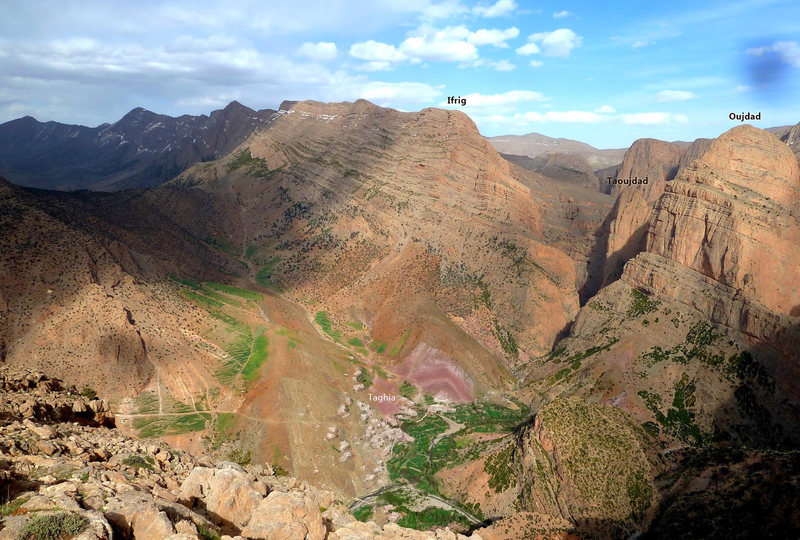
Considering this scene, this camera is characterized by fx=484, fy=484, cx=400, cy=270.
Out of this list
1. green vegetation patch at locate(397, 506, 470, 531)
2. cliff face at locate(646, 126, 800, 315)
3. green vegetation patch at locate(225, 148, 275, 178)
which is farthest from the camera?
green vegetation patch at locate(225, 148, 275, 178)

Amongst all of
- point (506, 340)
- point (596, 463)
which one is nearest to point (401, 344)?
point (506, 340)

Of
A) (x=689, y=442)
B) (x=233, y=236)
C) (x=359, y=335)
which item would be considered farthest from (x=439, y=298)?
(x=233, y=236)

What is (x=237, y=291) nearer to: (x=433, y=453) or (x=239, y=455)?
(x=239, y=455)

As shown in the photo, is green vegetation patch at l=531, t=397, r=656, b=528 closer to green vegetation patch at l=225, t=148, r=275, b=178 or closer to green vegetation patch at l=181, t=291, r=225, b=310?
green vegetation patch at l=181, t=291, r=225, b=310

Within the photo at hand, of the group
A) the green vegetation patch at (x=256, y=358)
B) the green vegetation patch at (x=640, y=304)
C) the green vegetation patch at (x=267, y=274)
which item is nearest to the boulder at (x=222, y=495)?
the green vegetation patch at (x=256, y=358)

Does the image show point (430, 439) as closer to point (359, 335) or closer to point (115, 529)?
point (359, 335)

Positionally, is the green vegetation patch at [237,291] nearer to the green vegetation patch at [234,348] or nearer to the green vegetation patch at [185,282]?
the green vegetation patch at [185,282]

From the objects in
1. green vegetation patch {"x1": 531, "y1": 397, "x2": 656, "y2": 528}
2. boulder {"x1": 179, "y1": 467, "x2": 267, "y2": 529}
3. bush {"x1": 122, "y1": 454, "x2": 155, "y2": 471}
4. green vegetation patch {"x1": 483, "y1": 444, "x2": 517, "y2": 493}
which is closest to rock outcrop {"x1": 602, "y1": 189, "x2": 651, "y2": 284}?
green vegetation patch {"x1": 531, "y1": 397, "x2": 656, "y2": 528}
